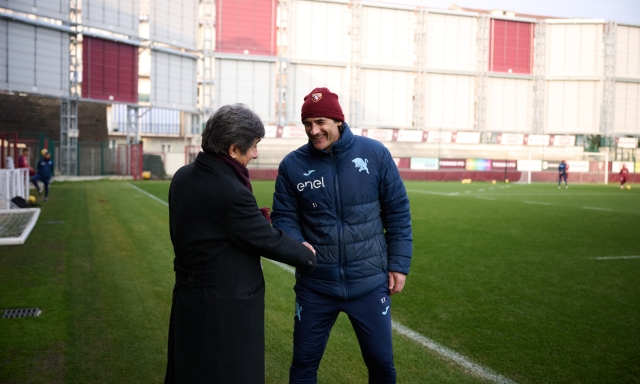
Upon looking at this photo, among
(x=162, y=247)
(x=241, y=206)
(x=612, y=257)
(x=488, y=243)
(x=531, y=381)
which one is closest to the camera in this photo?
(x=241, y=206)

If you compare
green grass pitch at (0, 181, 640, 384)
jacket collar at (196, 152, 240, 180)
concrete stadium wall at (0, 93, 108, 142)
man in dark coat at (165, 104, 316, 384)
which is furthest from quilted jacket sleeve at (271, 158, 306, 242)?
concrete stadium wall at (0, 93, 108, 142)

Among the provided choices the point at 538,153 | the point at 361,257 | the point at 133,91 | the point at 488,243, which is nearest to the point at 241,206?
the point at 361,257

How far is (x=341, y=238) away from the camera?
11.9ft

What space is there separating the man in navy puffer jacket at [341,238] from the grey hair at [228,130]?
65cm

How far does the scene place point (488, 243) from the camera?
12039 mm

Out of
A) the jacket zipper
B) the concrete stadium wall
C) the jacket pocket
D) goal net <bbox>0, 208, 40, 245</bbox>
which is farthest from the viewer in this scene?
the concrete stadium wall

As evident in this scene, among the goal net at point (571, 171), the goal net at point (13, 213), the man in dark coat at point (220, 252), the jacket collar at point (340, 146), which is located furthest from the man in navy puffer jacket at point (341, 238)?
the goal net at point (571, 171)

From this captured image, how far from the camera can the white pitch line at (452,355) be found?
473 centimetres

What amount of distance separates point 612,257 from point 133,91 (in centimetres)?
4106

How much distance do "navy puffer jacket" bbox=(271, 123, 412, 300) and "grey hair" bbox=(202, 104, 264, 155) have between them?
734 mm

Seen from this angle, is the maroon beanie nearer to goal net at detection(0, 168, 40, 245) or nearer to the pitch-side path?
the pitch-side path

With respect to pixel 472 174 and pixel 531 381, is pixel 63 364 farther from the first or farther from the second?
pixel 472 174

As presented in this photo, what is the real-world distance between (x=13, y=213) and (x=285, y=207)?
11.6m

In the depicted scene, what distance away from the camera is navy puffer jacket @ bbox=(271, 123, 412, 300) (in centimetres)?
362
